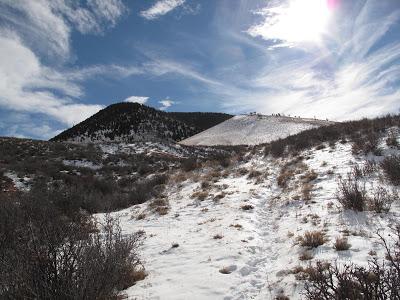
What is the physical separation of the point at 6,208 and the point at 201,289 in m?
4.85

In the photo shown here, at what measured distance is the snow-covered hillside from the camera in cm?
4534

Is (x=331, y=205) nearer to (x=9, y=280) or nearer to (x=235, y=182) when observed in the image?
(x=235, y=182)

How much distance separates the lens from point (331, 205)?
7750 mm

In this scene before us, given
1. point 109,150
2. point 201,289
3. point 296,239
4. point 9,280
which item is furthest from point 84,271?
point 109,150

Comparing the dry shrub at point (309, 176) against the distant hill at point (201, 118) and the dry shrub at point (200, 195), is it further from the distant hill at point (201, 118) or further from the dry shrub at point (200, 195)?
the distant hill at point (201, 118)

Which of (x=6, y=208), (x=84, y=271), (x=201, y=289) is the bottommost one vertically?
(x=201, y=289)

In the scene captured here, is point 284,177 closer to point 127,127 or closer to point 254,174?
point 254,174

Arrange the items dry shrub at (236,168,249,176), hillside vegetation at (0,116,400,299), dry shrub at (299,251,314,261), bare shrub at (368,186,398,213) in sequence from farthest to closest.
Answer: dry shrub at (236,168,249,176) < bare shrub at (368,186,398,213) < dry shrub at (299,251,314,261) < hillside vegetation at (0,116,400,299)

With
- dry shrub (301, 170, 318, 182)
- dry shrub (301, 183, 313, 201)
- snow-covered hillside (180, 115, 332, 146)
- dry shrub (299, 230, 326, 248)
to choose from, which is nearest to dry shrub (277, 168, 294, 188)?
dry shrub (301, 170, 318, 182)

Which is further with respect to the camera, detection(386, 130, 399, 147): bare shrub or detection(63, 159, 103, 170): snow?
detection(63, 159, 103, 170): snow

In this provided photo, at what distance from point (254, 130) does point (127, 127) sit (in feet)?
85.4

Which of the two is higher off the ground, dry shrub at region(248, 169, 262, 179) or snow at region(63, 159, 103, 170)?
snow at region(63, 159, 103, 170)

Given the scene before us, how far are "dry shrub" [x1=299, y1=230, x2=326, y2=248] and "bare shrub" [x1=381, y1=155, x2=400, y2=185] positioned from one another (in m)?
3.61

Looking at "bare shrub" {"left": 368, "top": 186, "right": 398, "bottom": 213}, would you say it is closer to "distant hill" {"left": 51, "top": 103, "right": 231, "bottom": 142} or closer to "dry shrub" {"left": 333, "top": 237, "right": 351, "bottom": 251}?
"dry shrub" {"left": 333, "top": 237, "right": 351, "bottom": 251}
